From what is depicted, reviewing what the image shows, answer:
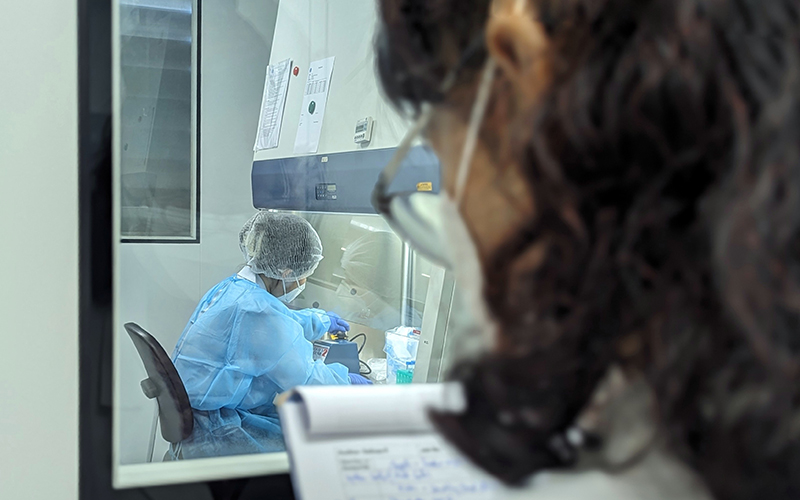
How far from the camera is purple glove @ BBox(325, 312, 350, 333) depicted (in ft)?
5.02

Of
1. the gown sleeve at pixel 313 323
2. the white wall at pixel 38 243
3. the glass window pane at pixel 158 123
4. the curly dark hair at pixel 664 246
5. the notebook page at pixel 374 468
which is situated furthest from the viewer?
the gown sleeve at pixel 313 323

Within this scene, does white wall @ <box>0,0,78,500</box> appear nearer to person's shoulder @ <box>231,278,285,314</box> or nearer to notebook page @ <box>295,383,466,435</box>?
notebook page @ <box>295,383,466,435</box>

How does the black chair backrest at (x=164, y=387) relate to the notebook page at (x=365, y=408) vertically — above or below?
below

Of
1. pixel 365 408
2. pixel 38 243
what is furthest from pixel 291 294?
pixel 365 408

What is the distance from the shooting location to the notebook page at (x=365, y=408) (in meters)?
0.67

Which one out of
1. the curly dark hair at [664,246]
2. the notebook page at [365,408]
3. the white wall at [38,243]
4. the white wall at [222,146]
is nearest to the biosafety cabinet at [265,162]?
the white wall at [222,146]

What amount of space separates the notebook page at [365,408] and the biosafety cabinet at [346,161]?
0.72 m

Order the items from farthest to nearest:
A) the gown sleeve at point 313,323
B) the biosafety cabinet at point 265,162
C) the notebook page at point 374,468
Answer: the gown sleeve at point 313,323, the biosafety cabinet at point 265,162, the notebook page at point 374,468

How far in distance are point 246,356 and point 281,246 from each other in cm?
28

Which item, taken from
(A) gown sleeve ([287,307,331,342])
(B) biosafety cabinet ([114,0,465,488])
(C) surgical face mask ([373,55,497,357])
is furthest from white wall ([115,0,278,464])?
(C) surgical face mask ([373,55,497,357])

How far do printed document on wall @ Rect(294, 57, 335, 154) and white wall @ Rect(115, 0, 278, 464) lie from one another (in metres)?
0.11

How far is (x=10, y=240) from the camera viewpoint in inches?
32.8

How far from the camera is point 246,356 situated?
4.96 feet

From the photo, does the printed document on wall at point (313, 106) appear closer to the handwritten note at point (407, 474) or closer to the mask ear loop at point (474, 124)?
the handwritten note at point (407, 474)
